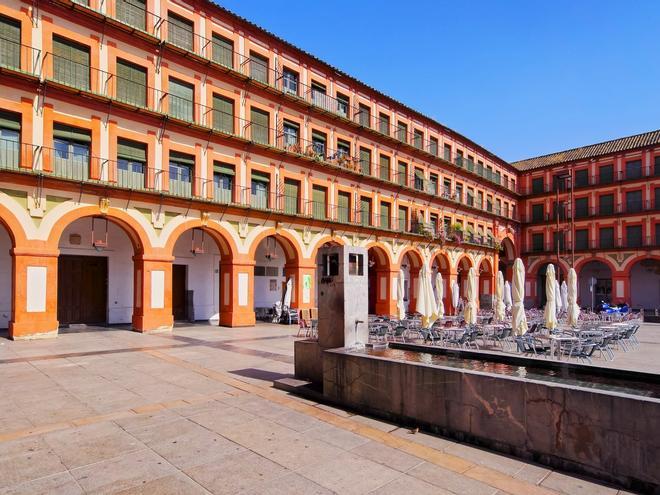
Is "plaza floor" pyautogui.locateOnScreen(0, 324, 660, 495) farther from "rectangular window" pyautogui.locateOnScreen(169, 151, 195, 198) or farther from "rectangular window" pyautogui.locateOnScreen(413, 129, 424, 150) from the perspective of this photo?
"rectangular window" pyautogui.locateOnScreen(413, 129, 424, 150)

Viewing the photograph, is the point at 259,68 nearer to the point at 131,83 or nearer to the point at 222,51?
the point at 222,51

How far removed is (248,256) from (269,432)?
49.8ft

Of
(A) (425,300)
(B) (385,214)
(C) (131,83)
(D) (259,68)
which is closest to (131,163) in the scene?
(C) (131,83)

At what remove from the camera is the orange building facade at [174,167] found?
579 inches

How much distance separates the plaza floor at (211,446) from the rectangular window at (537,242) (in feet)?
130

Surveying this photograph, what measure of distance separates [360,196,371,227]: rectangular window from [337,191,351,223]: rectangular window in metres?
1.01

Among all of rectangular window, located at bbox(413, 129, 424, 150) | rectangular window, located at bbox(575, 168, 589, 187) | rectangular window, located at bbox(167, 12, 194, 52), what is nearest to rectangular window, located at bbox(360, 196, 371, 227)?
rectangular window, located at bbox(413, 129, 424, 150)

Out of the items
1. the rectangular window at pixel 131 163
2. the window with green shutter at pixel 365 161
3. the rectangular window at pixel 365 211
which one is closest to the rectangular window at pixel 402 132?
the window with green shutter at pixel 365 161

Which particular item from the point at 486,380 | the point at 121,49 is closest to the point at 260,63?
the point at 121,49

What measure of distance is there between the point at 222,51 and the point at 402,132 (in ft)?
47.2

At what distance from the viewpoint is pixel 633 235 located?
122 ft

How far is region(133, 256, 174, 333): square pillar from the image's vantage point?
17.2 meters

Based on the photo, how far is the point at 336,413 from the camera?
696 cm

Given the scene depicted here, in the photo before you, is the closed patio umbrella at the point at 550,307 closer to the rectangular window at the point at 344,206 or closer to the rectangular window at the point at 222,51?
the rectangular window at the point at 344,206
